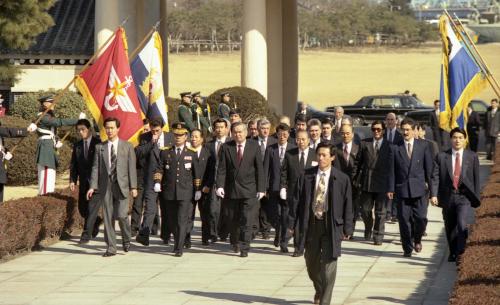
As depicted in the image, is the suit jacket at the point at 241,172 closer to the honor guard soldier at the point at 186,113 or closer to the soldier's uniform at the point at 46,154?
the soldier's uniform at the point at 46,154

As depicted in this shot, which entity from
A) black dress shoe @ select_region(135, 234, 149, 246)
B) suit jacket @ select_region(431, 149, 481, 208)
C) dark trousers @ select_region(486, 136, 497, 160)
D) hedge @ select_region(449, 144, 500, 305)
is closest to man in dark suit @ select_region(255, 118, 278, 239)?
black dress shoe @ select_region(135, 234, 149, 246)

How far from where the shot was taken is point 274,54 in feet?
132

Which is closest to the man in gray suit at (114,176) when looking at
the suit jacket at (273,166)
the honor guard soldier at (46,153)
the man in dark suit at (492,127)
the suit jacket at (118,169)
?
the suit jacket at (118,169)

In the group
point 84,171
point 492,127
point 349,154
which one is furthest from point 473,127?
point 84,171

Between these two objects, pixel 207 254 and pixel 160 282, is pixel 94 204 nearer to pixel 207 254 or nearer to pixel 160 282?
pixel 207 254

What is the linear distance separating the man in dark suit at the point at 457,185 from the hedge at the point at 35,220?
5.04 m

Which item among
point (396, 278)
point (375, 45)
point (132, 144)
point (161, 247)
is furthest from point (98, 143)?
point (375, 45)

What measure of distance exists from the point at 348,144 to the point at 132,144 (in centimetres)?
303

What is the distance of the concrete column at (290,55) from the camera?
42188mm

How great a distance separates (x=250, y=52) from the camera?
32.8m

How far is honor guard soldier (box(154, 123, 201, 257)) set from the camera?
670 inches

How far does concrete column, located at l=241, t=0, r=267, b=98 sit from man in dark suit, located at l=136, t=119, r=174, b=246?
1431 centimetres

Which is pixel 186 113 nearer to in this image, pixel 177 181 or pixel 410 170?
pixel 177 181

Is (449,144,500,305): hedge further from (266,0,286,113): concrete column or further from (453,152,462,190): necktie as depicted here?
(266,0,286,113): concrete column
